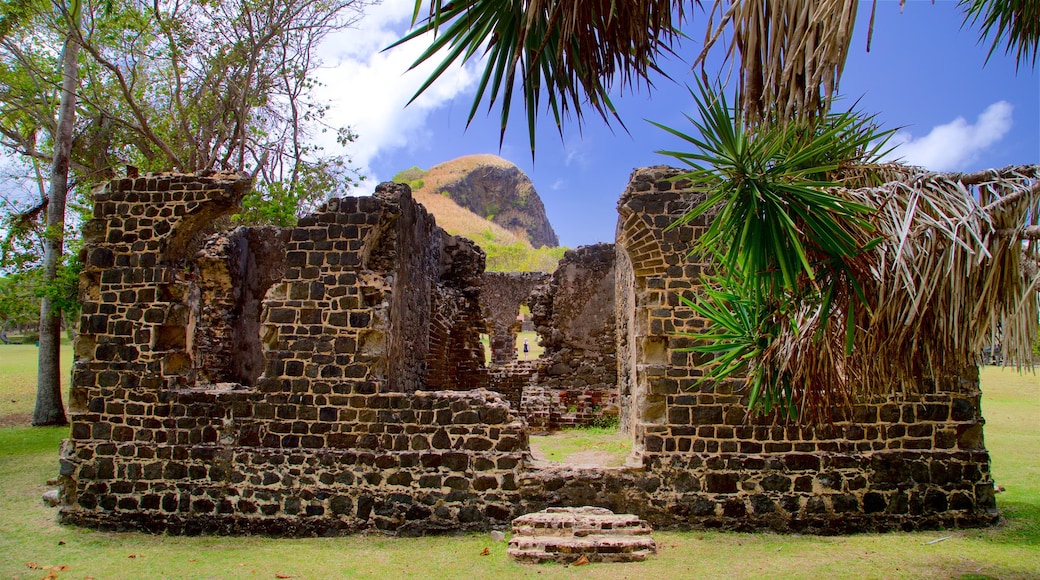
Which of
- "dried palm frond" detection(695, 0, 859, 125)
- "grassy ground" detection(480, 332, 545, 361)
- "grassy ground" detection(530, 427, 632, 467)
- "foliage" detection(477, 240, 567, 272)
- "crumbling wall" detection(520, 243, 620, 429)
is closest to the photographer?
"dried palm frond" detection(695, 0, 859, 125)

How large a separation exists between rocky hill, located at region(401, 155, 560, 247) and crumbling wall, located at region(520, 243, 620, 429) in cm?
8211

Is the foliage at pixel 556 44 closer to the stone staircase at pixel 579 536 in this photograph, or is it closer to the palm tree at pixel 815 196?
the palm tree at pixel 815 196

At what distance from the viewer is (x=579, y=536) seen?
721 cm

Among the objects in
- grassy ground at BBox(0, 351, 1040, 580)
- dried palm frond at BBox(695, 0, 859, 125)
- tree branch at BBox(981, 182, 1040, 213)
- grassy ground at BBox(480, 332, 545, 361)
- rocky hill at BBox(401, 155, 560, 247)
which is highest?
rocky hill at BBox(401, 155, 560, 247)

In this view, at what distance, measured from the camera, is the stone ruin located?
778 cm

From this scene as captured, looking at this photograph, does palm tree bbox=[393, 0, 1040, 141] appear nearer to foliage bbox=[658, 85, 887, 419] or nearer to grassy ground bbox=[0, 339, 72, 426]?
foliage bbox=[658, 85, 887, 419]

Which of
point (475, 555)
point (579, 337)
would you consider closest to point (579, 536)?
point (475, 555)

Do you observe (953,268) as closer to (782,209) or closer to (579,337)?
(782,209)

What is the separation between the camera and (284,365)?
8.27m

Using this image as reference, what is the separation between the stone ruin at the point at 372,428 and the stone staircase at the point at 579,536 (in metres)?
0.32

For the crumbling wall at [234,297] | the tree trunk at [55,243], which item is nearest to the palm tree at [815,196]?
the crumbling wall at [234,297]

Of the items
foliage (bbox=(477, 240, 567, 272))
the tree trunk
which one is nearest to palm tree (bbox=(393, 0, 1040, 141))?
the tree trunk

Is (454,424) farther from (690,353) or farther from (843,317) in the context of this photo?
(843,317)

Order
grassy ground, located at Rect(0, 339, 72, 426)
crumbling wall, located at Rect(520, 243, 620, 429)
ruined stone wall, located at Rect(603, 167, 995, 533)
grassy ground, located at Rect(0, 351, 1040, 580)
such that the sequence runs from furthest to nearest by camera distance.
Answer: grassy ground, located at Rect(0, 339, 72, 426)
crumbling wall, located at Rect(520, 243, 620, 429)
ruined stone wall, located at Rect(603, 167, 995, 533)
grassy ground, located at Rect(0, 351, 1040, 580)
